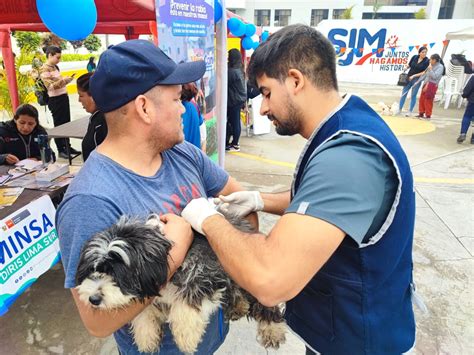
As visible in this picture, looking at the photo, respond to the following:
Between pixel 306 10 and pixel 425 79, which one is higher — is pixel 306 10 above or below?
above

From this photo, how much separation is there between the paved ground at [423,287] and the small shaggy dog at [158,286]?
156 cm

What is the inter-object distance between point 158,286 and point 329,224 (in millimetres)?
701

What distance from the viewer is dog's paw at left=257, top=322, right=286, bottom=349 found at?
6.11ft

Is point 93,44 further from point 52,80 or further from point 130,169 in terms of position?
point 130,169

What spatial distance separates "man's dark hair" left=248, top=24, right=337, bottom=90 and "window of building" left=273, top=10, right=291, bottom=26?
55508mm

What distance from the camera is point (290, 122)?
1489 mm

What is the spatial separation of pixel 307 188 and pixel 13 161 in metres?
4.92

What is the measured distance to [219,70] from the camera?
5.87 metres

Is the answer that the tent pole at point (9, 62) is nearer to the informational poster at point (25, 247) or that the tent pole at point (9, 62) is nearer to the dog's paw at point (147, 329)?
the informational poster at point (25, 247)

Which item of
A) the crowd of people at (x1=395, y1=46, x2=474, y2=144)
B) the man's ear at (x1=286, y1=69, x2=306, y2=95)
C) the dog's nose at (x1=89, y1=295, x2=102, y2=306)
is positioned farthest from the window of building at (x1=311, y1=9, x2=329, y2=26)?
the dog's nose at (x1=89, y1=295, x2=102, y2=306)

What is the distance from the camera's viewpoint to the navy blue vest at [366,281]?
4.12 ft

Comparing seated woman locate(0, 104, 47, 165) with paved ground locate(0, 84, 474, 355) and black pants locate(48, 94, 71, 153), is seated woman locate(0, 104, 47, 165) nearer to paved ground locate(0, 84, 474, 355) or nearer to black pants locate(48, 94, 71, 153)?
paved ground locate(0, 84, 474, 355)

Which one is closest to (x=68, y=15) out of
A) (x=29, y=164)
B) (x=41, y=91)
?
(x=29, y=164)

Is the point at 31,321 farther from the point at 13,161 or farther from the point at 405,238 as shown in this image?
the point at 405,238
